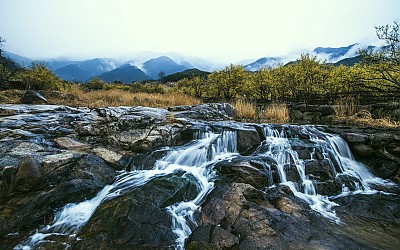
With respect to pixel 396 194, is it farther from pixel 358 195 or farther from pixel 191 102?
pixel 191 102

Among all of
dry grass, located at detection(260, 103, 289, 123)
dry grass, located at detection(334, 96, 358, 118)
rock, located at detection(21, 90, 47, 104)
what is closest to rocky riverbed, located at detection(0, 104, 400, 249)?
rock, located at detection(21, 90, 47, 104)

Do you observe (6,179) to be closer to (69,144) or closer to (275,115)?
(69,144)

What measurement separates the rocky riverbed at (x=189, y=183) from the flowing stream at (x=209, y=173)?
32 millimetres

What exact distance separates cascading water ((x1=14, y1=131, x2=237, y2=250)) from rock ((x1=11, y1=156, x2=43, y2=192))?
881mm

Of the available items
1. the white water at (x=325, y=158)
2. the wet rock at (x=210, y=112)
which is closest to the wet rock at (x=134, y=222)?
the white water at (x=325, y=158)

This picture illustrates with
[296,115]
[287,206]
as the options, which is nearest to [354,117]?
[296,115]

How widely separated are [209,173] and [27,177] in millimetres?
4087

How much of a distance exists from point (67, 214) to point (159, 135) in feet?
11.9

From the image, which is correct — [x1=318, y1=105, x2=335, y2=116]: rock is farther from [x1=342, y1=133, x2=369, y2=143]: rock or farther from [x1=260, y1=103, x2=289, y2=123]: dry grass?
[x1=342, y1=133, x2=369, y2=143]: rock

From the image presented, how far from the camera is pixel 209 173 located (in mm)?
5629

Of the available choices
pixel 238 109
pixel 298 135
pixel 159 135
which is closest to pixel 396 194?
pixel 298 135

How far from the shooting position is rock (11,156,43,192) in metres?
4.20

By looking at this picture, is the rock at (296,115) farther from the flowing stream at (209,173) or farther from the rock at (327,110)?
the flowing stream at (209,173)

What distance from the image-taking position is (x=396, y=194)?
17.9 ft
